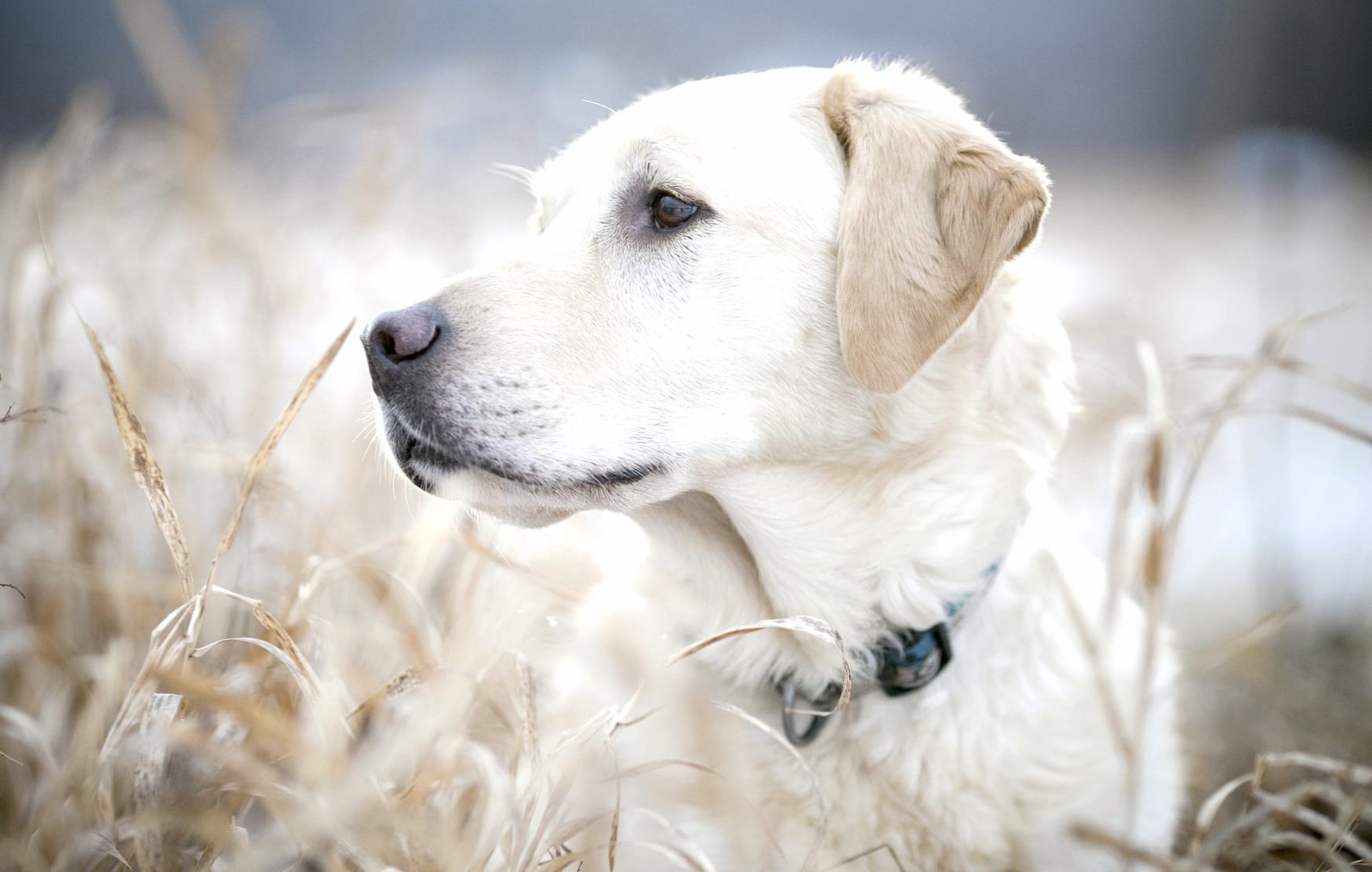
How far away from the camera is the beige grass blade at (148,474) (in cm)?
165

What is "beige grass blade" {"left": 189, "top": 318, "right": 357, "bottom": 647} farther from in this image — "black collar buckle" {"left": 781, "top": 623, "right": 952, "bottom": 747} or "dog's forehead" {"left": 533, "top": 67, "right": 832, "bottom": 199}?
"black collar buckle" {"left": 781, "top": 623, "right": 952, "bottom": 747}

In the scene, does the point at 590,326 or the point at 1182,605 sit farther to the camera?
the point at 1182,605

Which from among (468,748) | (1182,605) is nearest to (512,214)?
(1182,605)

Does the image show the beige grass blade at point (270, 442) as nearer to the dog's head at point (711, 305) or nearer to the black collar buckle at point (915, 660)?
the dog's head at point (711, 305)

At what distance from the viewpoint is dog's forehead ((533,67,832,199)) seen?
6.79 feet

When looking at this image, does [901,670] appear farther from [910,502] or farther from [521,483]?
[521,483]

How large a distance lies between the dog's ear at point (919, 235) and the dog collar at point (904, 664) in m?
0.55

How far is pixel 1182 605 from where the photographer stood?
12.6 ft

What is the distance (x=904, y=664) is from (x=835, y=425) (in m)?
0.54

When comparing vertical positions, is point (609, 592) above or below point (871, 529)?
below

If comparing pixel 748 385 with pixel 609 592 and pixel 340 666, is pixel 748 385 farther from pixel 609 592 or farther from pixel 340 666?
pixel 340 666

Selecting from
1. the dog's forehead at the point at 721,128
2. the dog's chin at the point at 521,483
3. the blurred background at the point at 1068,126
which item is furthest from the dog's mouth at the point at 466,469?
the blurred background at the point at 1068,126

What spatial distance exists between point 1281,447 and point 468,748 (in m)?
3.08

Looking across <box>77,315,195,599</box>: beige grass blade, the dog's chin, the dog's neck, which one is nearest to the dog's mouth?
the dog's chin
